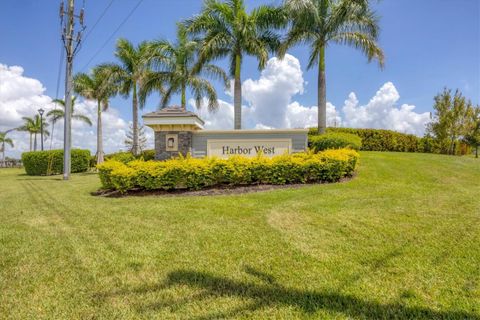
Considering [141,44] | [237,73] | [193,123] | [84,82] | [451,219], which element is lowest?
[451,219]

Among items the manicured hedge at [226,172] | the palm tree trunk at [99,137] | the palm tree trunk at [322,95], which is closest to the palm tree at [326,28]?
the palm tree trunk at [322,95]

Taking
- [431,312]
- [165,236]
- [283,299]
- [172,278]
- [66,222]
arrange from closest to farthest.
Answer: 1. [431,312]
2. [283,299]
3. [172,278]
4. [165,236]
5. [66,222]

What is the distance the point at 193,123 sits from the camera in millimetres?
11195

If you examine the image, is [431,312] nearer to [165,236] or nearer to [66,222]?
[165,236]

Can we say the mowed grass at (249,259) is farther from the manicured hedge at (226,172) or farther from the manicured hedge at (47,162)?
the manicured hedge at (47,162)

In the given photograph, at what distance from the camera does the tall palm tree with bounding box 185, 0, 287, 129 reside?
1498cm

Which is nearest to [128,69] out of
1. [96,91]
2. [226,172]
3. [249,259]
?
[96,91]

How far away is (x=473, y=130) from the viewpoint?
21.1m

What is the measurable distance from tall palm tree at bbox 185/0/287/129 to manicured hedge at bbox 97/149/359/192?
7501 mm

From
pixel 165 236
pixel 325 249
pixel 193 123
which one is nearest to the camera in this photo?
pixel 325 249

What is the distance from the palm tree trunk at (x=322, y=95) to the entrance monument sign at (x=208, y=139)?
3.48 m

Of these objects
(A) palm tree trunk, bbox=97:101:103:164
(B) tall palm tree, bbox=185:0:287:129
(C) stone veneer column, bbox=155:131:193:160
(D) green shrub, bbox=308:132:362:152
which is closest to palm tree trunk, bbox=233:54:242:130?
(B) tall palm tree, bbox=185:0:287:129

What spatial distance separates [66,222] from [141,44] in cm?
1836

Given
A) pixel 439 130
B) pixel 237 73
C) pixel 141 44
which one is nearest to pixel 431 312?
pixel 237 73
